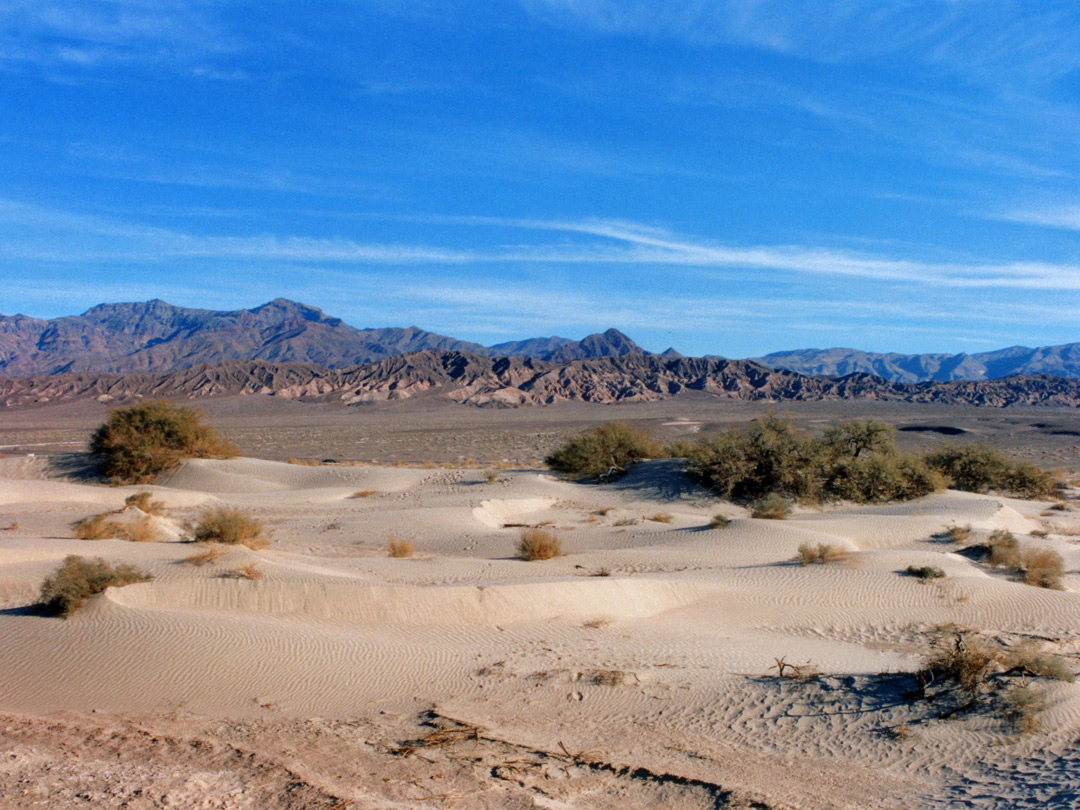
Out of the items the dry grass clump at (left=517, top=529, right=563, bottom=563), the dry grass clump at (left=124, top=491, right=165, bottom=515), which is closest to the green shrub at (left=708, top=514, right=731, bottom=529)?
the dry grass clump at (left=517, top=529, right=563, bottom=563)

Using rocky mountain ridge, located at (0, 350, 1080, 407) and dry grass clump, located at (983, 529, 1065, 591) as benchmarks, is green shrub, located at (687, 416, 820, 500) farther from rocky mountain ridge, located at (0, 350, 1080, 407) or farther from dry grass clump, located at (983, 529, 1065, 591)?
rocky mountain ridge, located at (0, 350, 1080, 407)

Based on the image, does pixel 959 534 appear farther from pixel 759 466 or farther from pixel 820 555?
pixel 759 466

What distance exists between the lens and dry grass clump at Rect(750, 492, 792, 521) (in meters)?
18.3

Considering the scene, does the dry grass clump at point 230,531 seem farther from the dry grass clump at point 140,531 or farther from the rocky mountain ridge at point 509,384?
the rocky mountain ridge at point 509,384

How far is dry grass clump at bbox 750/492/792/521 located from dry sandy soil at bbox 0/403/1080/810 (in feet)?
8.79

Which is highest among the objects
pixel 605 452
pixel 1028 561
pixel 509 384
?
pixel 509 384

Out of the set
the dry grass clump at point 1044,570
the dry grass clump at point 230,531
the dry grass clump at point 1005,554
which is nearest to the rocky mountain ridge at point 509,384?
the dry grass clump at point 230,531

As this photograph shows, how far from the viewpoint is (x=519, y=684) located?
7508 millimetres

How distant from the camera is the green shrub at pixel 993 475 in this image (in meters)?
23.3

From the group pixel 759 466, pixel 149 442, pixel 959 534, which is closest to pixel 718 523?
pixel 959 534

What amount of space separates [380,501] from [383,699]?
1558 cm

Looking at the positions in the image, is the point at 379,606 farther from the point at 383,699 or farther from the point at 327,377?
the point at 327,377

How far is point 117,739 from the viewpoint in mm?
5992

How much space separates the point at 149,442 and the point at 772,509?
20561 millimetres
